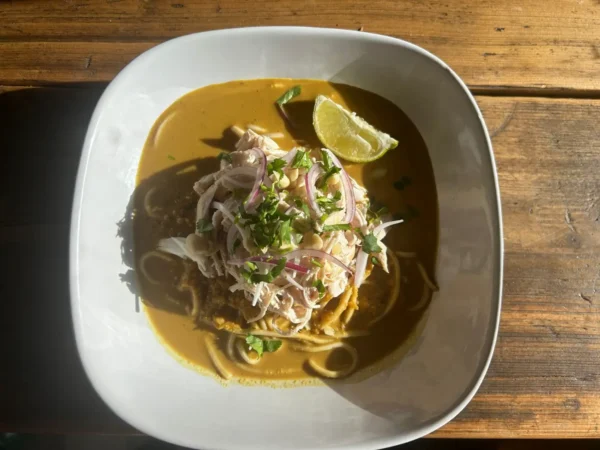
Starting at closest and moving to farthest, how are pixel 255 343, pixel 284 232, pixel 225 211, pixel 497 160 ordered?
pixel 284 232
pixel 225 211
pixel 255 343
pixel 497 160

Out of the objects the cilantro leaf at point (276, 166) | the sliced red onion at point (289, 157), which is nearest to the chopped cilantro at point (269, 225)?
the cilantro leaf at point (276, 166)

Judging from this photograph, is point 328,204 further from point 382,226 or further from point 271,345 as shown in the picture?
point 271,345

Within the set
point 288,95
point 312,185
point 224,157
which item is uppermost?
point 288,95

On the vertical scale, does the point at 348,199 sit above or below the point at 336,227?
above

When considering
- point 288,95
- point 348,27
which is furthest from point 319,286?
point 348,27

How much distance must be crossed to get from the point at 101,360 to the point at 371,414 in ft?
4.21

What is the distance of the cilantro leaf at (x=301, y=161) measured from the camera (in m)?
2.19

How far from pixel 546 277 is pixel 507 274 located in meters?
0.21

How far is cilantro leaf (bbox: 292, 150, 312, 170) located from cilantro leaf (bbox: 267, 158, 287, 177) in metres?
0.05

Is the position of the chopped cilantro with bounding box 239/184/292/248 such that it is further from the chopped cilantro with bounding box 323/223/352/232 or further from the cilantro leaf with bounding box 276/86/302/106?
the cilantro leaf with bounding box 276/86/302/106

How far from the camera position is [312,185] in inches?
85.9

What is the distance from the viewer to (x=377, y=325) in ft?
8.05

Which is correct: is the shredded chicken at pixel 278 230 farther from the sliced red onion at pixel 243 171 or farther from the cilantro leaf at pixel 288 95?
the cilantro leaf at pixel 288 95

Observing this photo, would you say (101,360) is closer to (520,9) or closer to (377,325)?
(377,325)
